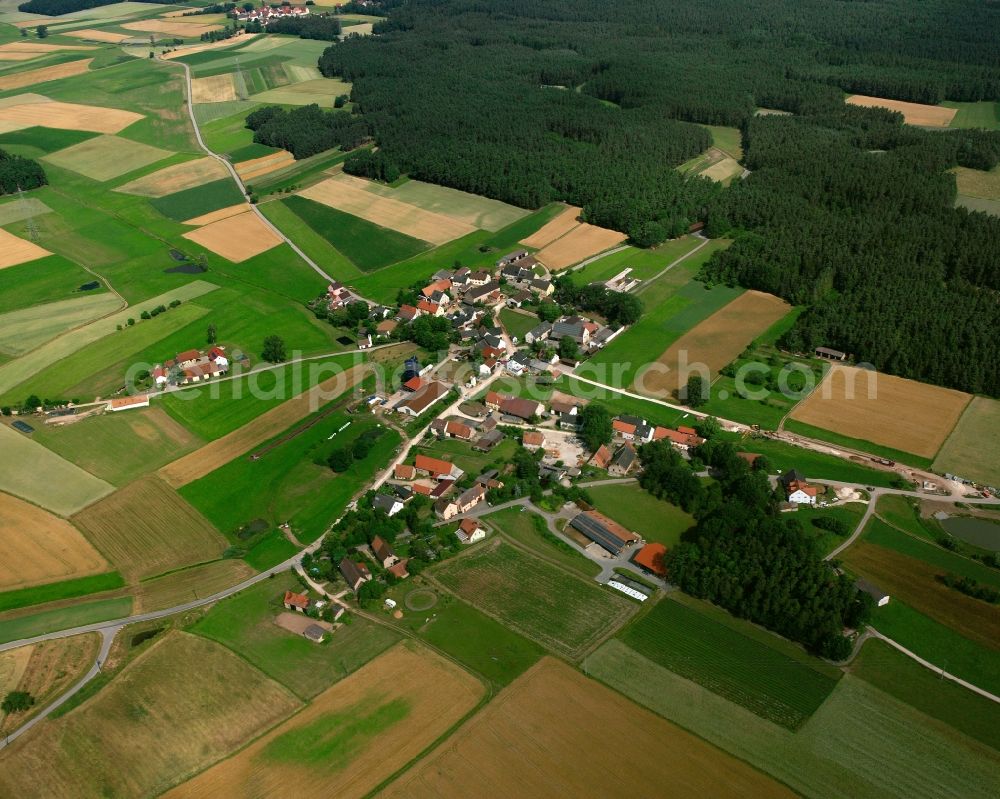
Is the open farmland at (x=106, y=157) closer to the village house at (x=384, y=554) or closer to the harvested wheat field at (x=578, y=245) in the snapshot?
the harvested wheat field at (x=578, y=245)

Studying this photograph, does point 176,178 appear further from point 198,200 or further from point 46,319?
point 46,319

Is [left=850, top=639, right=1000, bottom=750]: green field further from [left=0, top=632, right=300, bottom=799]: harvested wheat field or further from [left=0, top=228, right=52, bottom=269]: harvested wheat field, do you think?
[left=0, top=228, right=52, bottom=269]: harvested wheat field

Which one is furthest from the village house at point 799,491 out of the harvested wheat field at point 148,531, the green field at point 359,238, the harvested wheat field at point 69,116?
the harvested wheat field at point 69,116

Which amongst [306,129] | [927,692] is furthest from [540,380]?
[306,129]

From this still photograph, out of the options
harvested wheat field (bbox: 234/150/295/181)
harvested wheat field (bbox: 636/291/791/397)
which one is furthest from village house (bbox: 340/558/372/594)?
harvested wheat field (bbox: 234/150/295/181)

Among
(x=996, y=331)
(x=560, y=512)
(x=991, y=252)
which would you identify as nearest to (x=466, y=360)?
(x=560, y=512)

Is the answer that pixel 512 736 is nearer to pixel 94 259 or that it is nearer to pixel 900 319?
pixel 900 319

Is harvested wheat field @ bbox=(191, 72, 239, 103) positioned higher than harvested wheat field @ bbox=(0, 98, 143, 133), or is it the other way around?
harvested wheat field @ bbox=(191, 72, 239, 103)
